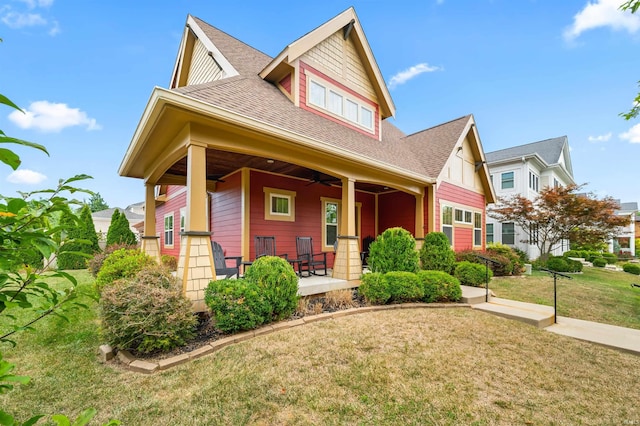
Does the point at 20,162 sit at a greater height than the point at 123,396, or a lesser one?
greater

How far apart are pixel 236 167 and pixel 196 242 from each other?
150 inches

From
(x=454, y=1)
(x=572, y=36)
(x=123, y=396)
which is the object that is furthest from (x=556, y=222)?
(x=123, y=396)

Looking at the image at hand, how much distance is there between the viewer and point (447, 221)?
11.0 metres

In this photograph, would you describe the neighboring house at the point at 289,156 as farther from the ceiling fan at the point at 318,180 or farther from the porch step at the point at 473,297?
the porch step at the point at 473,297

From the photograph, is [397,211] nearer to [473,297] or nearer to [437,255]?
[437,255]

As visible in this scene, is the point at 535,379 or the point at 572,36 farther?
the point at 572,36

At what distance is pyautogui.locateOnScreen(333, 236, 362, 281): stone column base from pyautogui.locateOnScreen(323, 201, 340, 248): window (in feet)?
8.35

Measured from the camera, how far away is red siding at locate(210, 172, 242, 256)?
7.99m

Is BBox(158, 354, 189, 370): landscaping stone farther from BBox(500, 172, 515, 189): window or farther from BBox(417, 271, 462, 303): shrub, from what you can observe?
BBox(500, 172, 515, 189): window

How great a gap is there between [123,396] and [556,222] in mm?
17957

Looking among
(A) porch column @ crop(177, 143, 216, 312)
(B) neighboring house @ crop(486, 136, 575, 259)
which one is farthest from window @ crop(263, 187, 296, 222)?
(B) neighboring house @ crop(486, 136, 575, 259)

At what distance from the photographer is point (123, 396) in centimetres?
293

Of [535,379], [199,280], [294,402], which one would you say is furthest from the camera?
[199,280]

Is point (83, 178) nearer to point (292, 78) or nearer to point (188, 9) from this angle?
point (292, 78)
